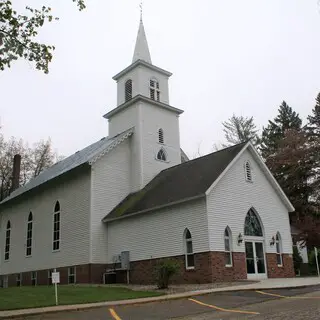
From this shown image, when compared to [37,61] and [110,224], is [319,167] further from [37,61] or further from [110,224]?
[37,61]

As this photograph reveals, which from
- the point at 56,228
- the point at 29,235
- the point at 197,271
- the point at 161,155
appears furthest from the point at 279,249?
the point at 29,235

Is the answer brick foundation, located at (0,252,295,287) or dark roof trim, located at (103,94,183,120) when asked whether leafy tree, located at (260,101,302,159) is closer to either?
dark roof trim, located at (103,94,183,120)

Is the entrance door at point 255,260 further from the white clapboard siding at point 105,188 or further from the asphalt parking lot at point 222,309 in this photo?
the white clapboard siding at point 105,188

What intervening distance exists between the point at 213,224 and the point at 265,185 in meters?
6.05

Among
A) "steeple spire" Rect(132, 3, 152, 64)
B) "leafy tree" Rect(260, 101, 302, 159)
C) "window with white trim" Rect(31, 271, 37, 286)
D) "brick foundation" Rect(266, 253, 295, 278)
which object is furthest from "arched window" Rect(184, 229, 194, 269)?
"leafy tree" Rect(260, 101, 302, 159)

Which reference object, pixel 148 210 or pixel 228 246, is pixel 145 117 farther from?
pixel 228 246

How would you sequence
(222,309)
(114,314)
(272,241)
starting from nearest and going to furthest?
1. (222,309)
2. (114,314)
3. (272,241)

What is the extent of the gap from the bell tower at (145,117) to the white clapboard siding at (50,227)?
154 inches

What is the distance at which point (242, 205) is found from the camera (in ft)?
80.4

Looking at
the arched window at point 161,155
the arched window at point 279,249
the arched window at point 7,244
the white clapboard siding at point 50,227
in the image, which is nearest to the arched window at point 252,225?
the arched window at point 279,249

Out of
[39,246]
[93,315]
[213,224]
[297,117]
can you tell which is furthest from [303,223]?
[297,117]

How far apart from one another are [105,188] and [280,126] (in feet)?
126

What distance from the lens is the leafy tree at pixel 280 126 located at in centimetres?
5916

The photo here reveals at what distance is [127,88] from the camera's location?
33969 millimetres
